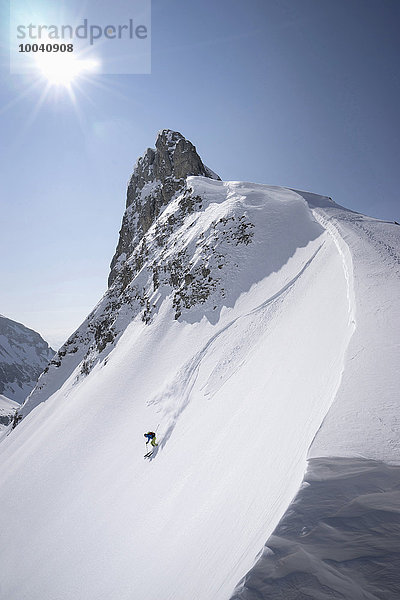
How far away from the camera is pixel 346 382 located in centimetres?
402

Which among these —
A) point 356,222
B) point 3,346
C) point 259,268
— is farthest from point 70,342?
point 3,346

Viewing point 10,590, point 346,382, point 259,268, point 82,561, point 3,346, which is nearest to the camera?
point 346,382

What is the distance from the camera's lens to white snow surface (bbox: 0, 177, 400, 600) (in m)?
3.49

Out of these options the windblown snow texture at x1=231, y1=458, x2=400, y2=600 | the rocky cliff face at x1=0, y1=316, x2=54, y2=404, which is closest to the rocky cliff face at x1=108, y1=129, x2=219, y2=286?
the windblown snow texture at x1=231, y1=458, x2=400, y2=600

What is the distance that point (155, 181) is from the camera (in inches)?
1940

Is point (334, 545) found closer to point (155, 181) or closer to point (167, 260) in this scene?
point (167, 260)

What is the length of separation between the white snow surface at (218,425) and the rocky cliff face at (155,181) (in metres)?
21.2

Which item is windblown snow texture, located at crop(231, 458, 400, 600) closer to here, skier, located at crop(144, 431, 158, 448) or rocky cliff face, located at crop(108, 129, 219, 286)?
skier, located at crop(144, 431, 158, 448)

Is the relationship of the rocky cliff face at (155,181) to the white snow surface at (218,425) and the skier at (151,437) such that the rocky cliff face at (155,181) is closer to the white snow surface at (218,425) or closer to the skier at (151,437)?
the white snow surface at (218,425)

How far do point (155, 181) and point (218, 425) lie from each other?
4889cm

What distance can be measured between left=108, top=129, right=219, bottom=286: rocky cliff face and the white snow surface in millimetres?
21231

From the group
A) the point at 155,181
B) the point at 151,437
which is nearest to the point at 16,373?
the point at 155,181

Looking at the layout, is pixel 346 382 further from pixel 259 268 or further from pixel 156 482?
pixel 259 268

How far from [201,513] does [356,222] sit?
18.1 metres
